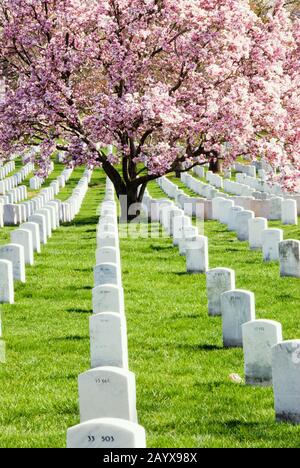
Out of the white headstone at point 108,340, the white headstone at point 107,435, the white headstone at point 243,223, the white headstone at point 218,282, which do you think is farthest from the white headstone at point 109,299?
the white headstone at point 243,223

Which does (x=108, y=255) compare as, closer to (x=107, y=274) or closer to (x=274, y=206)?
(x=107, y=274)

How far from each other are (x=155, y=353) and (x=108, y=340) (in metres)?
1.38

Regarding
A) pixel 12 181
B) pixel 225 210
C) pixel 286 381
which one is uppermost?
pixel 12 181

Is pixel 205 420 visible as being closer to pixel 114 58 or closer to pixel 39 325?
pixel 39 325

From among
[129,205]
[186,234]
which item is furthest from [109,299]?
[129,205]

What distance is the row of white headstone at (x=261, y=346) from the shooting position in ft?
28.0

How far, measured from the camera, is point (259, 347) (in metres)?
9.87

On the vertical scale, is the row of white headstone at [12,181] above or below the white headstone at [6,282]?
above

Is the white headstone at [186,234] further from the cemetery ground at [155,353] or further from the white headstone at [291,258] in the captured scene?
the white headstone at [291,258]

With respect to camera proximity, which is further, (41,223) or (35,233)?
(41,223)

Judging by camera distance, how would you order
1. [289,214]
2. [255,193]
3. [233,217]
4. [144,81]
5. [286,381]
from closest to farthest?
[286,381] < [233,217] < [289,214] < [144,81] < [255,193]

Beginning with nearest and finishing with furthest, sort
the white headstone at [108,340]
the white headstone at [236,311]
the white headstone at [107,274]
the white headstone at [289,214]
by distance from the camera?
the white headstone at [108,340], the white headstone at [236,311], the white headstone at [107,274], the white headstone at [289,214]

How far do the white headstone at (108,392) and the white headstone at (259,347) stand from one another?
232 cm
